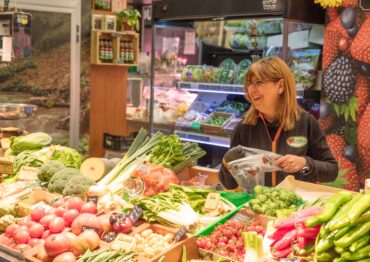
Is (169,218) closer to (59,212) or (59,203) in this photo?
(59,212)

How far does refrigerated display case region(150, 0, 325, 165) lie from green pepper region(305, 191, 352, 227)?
2.82 meters

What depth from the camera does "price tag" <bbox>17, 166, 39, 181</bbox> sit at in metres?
3.71

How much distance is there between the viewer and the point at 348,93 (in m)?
4.69

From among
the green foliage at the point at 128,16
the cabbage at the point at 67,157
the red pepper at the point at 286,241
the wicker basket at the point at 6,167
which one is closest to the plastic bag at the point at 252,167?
the red pepper at the point at 286,241

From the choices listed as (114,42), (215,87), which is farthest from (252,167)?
(114,42)

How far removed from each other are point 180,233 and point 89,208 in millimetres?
609

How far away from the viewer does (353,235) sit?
5.46ft

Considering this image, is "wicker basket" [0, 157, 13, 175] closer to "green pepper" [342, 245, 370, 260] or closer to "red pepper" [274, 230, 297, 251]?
"red pepper" [274, 230, 297, 251]

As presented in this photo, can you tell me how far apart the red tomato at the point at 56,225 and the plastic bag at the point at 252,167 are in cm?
102

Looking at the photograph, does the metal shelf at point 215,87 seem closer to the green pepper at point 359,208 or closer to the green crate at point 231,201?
the green crate at point 231,201

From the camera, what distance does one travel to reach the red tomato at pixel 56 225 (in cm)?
252

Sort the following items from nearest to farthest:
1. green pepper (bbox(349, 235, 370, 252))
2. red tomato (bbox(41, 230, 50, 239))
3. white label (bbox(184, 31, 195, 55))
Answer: green pepper (bbox(349, 235, 370, 252)), red tomato (bbox(41, 230, 50, 239)), white label (bbox(184, 31, 195, 55))

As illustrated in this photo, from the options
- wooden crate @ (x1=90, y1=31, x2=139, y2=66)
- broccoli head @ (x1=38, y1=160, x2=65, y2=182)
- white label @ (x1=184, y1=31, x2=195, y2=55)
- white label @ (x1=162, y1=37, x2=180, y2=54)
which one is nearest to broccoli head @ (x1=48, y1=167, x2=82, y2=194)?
broccoli head @ (x1=38, y1=160, x2=65, y2=182)

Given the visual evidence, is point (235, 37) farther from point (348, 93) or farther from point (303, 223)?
point (303, 223)
